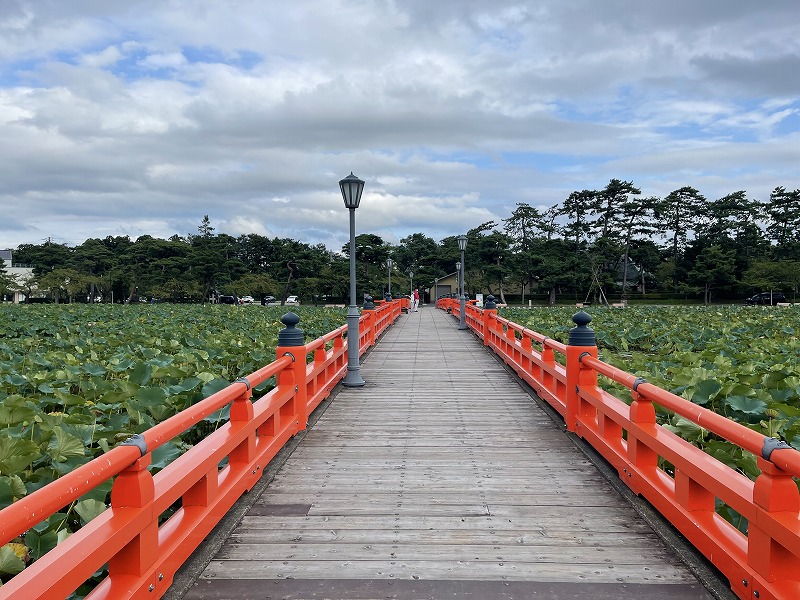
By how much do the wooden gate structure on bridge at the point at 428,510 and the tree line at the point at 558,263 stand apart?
39567mm

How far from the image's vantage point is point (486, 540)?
3215 mm

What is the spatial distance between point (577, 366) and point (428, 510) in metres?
2.39

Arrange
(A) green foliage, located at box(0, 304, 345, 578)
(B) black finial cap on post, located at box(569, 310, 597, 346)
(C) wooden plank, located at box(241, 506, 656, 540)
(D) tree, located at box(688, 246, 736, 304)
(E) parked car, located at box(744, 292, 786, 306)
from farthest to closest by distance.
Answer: (D) tree, located at box(688, 246, 736, 304) < (E) parked car, located at box(744, 292, 786, 306) < (B) black finial cap on post, located at box(569, 310, 597, 346) < (C) wooden plank, located at box(241, 506, 656, 540) < (A) green foliage, located at box(0, 304, 345, 578)

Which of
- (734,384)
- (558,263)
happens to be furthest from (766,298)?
(734,384)

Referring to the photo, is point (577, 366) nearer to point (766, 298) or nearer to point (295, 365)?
point (295, 365)

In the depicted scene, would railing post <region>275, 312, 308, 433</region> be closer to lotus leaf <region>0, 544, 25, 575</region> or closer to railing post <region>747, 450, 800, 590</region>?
lotus leaf <region>0, 544, 25, 575</region>

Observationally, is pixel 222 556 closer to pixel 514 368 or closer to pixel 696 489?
pixel 696 489

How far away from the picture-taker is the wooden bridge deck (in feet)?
9.00

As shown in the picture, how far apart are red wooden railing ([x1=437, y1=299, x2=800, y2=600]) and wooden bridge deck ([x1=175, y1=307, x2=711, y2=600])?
0.66 feet

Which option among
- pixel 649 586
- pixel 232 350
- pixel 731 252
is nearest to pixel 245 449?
pixel 649 586

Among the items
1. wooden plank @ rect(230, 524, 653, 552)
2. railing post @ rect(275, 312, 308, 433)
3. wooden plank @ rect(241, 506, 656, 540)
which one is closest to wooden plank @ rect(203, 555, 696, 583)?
wooden plank @ rect(230, 524, 653, 552)

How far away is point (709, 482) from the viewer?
281 centimetres

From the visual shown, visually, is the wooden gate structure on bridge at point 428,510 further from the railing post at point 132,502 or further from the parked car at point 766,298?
the parked car at point 766,298

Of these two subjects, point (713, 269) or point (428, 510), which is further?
point (713, 269)
